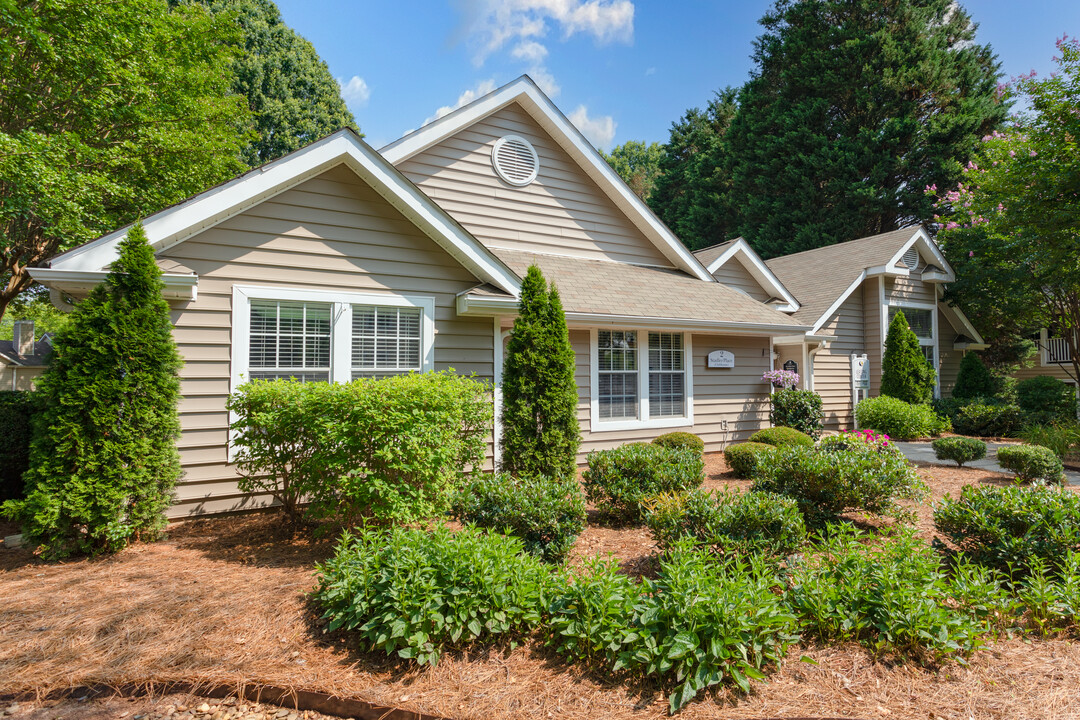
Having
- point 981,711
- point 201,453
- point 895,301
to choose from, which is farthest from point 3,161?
point 895,301

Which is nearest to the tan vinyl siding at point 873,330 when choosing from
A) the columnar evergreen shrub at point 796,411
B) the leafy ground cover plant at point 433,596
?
the columnar evergreen shrub at point 796,411

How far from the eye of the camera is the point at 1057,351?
77.4ft

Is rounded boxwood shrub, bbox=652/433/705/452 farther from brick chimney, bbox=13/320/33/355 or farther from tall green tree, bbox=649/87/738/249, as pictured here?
brick chimney, bbox=13/320/33/355

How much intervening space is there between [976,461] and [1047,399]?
25.5 ft

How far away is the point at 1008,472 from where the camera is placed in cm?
894

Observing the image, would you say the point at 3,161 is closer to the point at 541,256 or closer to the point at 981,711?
the point at 541,256

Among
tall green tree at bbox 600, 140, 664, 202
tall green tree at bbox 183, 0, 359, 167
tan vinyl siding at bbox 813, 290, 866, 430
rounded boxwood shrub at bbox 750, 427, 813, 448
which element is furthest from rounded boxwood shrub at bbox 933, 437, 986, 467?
tall green tree at bbox 600, 140, 664, 202

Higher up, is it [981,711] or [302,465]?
[302,465]

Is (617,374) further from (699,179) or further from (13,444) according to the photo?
(699,179)

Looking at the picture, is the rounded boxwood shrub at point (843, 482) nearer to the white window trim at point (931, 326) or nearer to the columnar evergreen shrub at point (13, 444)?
the columnar evergreen shrub at point (13, 444)

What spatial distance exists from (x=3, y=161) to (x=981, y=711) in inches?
553

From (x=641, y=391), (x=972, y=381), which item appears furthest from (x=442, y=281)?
(x=972, y=381)

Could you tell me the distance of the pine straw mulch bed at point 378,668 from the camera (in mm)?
2930

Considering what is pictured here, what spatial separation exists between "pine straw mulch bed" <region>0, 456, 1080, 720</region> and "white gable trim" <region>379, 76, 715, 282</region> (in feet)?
24.9
